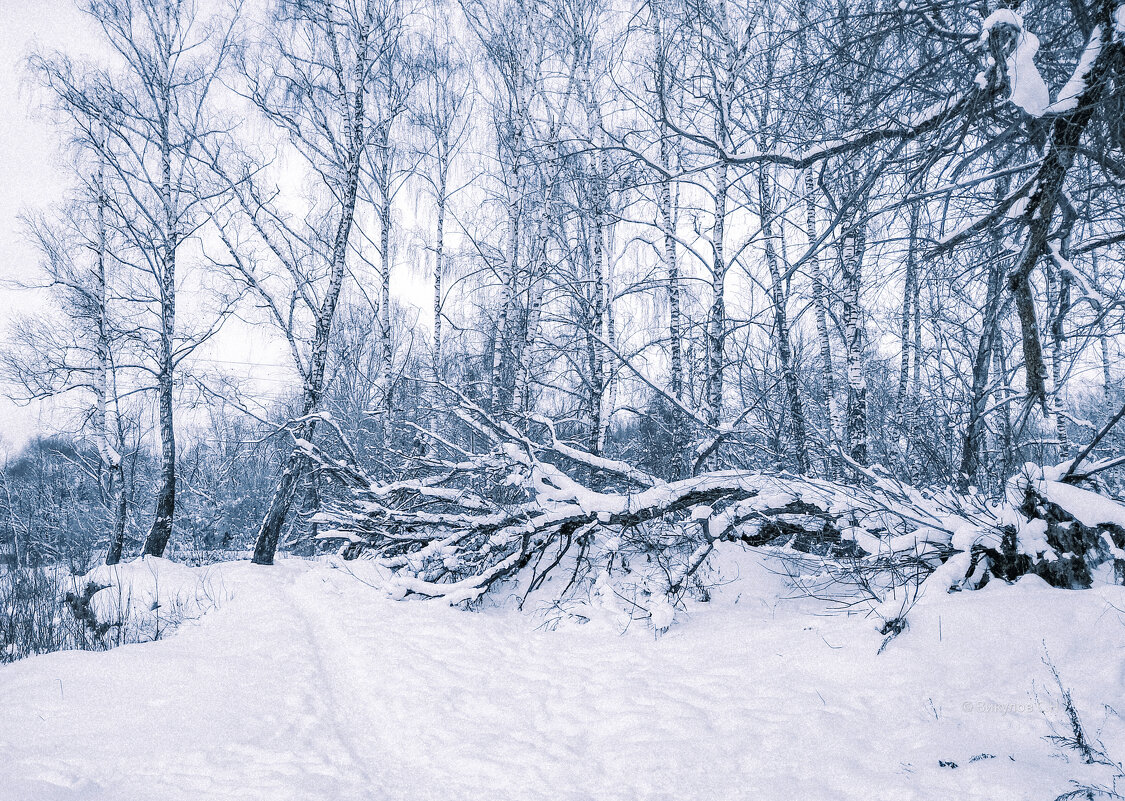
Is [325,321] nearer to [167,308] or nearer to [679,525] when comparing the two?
[167,308]

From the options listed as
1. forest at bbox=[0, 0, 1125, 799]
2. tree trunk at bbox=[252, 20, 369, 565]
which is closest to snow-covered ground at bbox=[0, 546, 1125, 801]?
forest at bbox=[0, 0, 1125, 799]

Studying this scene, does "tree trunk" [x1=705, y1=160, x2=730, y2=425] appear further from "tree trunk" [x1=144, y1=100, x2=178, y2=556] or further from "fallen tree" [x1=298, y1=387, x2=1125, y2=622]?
"tree trunk" [x1=144, y1=100, x2=178, y2=556]

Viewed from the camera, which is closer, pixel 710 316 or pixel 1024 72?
pixel 1024 72

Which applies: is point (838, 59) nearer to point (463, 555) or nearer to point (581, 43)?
point (463, 555)

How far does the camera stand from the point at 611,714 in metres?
2.96

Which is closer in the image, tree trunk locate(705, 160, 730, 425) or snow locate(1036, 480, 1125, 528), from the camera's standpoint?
snow locate(1036, 480, 1125, 528)

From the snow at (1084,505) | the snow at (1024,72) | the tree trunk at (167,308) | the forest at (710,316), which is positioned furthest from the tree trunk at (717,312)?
the tree trunk at (167,308)

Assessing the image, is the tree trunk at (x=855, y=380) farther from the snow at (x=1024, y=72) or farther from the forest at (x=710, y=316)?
the snow at (x=1024, y=72)

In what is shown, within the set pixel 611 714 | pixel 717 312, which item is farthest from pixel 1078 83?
pixel 717 312

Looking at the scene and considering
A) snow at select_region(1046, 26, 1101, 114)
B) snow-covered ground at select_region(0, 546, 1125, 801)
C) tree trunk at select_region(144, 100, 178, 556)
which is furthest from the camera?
tree trunk at select_region(144, 100, 178, 556)

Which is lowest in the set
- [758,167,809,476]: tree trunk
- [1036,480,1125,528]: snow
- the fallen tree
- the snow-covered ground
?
the snow-covered ground

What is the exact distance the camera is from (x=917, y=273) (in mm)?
3127

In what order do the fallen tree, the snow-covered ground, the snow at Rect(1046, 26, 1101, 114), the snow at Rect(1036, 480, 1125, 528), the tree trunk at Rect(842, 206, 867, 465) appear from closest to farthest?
the snow-covered ground → the snow at Rect(1046, 26, 1101, 114) → the snow at Rect(1036, 480, 1125, 528) → the fallen tree → the tree trunk at Rect(842, 206, 867, 465)

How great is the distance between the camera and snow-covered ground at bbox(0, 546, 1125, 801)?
2.08m
